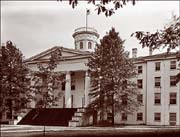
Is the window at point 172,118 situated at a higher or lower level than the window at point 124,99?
lower

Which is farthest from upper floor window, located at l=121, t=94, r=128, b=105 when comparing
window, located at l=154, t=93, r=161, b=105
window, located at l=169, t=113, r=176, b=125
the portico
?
the portico

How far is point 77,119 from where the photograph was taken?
46625 mm

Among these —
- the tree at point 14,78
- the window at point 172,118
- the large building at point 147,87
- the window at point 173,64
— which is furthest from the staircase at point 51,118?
the window at point 173,64

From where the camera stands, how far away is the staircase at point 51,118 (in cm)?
4716

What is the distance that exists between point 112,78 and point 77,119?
22.3 ft

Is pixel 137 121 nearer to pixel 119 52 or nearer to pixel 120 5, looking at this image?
pixel 119 52

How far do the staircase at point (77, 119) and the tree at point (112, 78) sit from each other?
1585 mm

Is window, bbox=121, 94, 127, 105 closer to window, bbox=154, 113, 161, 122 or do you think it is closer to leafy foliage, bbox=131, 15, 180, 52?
window, bbox=154, 113, 161, 122

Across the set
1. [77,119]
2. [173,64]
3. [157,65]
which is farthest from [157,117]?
[77,119]

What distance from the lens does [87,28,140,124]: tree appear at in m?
45.5

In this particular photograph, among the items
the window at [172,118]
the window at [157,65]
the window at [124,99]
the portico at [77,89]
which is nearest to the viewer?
the window at [124,99]

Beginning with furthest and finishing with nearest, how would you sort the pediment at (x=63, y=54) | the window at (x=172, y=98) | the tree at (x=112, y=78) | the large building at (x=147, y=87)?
the pediment at (x=63, y=54) → the window at (x=172, y=98) → the large building at (x=147, y=87) → the tree at (x=112, y=78)

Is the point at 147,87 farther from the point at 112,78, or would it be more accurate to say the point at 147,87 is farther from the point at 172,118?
the point at 112,78

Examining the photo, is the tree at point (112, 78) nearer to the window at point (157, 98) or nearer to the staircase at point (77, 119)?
the staircase at point (77, 119)
